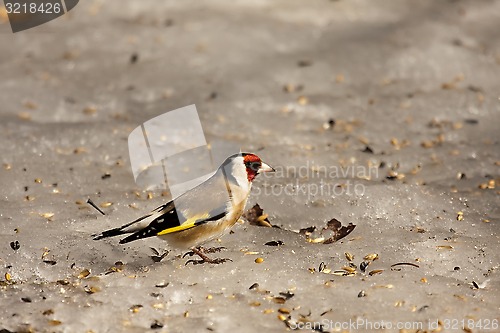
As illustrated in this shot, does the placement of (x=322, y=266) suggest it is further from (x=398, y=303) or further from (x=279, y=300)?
(x=398, y=303)

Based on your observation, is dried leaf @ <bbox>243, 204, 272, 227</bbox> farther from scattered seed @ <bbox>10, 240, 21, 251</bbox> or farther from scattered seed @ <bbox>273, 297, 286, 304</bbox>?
scattered seed @ <bbox>10, 240, 21, 251</bbox>

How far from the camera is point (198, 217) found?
15.5 feet

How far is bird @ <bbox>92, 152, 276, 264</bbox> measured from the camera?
4652 millimetres

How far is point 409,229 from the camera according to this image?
5.30 meters

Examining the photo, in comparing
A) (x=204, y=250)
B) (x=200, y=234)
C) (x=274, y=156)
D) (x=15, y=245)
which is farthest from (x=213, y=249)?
(x=274, y=156)

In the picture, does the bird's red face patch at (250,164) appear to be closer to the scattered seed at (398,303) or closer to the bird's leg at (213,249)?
the bird's leg at (213,249)

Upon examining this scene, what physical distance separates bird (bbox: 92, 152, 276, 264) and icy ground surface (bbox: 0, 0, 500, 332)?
20 centimetres

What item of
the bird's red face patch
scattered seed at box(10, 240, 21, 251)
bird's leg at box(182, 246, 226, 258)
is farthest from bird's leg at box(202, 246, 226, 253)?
scattered seed at box(10, 240, 21, 251)

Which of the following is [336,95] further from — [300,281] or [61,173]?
[300,281]

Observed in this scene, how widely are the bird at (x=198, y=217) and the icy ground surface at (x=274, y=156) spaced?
0.20 m

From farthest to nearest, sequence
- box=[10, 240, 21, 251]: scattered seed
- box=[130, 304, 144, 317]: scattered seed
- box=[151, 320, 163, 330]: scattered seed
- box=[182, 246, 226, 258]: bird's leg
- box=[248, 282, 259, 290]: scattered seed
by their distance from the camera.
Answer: box=[182, 246, 226, 258]: bird's leg < box=[10, 240, 21, 251]: scattered seed < box=[248, 282, 259, 290]: scattered seed < box=[130, 304, 144, 317]: scattered seed < box=[151, 320, 163, 330]: scattered seed

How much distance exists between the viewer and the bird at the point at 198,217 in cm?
465

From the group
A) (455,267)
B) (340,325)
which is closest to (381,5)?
(455,267)

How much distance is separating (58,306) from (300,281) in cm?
151
